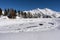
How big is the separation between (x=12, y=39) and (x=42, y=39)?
2.19 meters

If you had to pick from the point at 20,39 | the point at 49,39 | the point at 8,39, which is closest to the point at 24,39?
the point at 20,39

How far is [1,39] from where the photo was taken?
10227mm

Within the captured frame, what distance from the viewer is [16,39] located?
33.3 ft

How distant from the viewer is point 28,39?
33.6 feet

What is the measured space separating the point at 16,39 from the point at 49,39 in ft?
7.86

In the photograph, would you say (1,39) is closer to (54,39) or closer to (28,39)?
(28,39)

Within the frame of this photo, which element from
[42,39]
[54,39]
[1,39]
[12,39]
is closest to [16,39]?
[12,39]

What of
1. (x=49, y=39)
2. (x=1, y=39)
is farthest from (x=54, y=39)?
(x=1, y=39)

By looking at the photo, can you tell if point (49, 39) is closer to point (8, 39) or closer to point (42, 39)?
point (42, 39)

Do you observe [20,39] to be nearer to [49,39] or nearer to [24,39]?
[24,39]

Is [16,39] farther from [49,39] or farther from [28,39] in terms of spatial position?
[49,39]

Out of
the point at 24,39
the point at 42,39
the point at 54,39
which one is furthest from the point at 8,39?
the point at 54,39

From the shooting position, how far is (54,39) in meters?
10.3

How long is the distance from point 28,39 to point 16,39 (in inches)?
34.1
